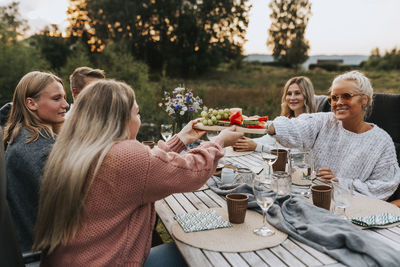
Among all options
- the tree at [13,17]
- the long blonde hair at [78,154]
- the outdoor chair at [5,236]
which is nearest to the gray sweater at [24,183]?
the long blonde hair at [78,154]

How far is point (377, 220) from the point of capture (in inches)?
66.1

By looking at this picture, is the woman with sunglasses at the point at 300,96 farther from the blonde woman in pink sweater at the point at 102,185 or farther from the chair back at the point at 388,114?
the blonde woman in pink sweater at the point at 102,185

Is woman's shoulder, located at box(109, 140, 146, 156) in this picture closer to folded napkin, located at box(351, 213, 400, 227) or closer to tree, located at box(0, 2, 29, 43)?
folded napkin, located at box(351, 213, 400, 227)

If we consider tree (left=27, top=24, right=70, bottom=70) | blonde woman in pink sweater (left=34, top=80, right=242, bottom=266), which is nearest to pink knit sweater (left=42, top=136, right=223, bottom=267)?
blonde woman in pink sweater (left=34, top=80, right=242, bottom=266)

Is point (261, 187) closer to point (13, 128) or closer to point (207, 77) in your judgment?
point (13, 128)

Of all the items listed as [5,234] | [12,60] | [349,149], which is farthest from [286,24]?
[5,234]

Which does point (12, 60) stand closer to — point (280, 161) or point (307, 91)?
point (307, 91)

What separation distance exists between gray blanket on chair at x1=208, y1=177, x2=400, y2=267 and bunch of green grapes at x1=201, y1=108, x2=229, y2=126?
99 cm

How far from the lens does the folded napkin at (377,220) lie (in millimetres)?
1639

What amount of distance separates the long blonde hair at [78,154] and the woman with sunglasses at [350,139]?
1.54 m

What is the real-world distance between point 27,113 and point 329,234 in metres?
1.92

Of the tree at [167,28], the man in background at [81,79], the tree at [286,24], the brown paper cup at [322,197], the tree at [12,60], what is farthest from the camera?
the tree at [286,24]

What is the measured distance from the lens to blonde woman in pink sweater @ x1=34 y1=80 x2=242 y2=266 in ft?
4.40

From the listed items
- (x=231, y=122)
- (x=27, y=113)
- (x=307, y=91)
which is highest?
(x=27, y=113)
